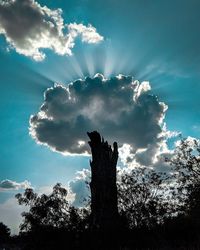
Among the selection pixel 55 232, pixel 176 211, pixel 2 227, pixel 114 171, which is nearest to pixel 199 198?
pixel 176 211

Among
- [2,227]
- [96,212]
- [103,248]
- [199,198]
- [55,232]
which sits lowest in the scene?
[103,248]

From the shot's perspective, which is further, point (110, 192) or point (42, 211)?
point (42, 211)

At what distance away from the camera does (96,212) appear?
3438cm

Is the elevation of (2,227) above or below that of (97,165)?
above

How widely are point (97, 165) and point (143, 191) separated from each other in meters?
15.8

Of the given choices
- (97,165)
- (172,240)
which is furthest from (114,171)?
(172,240)

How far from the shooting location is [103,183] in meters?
35.5

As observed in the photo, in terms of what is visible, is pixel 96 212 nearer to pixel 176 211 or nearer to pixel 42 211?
pixel 176 211

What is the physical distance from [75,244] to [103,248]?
6.94 ft

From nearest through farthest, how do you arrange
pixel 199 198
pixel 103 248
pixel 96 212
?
pixel 103 248 → pixel 96 212 → pixel 199 198

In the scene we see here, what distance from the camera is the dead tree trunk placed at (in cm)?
3362

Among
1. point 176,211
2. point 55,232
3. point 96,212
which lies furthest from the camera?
point 176,211

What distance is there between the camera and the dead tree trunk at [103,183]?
1324 inches

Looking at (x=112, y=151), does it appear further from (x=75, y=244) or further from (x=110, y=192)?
(x=75, y=244)
